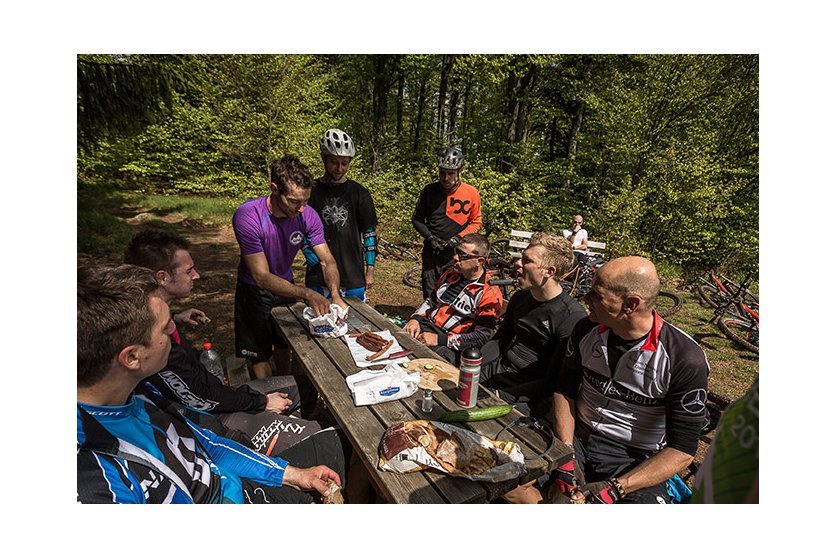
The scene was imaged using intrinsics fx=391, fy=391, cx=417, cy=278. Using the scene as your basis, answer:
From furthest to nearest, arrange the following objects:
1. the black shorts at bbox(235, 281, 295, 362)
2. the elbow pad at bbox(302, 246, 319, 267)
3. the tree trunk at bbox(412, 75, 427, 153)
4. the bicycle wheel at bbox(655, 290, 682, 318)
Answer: the tree trunk at bbox(412, 75, 427, 153) < the bicycle wheel at bbox(655, 290, 682, 318) < the elbow pad at bbox(302, 246, 319, 267) < the black shorts at bbox(235, 281, 295, 362)

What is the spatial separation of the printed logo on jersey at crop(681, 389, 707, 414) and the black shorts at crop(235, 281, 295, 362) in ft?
10.5

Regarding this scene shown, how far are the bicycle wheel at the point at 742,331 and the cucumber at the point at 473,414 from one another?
642 centimetres

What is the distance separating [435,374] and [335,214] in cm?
253

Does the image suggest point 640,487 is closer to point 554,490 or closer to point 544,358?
point 554,490

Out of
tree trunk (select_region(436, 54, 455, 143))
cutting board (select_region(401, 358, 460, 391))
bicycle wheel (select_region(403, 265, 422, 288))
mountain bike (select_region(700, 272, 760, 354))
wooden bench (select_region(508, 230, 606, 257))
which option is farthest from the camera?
tree trunk (select_region(436, 54, 455, 143))

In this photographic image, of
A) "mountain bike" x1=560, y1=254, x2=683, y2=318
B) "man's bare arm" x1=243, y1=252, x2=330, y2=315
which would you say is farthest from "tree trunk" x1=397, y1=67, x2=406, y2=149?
"man's bare arm" x1=243, y1=252, x2=330, y2=315

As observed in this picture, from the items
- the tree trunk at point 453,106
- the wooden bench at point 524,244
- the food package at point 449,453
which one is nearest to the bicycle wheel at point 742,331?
the wooden bench at point 524,244

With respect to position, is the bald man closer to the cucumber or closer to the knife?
the cucumber

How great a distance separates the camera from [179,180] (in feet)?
49.4

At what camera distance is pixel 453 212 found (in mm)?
5867

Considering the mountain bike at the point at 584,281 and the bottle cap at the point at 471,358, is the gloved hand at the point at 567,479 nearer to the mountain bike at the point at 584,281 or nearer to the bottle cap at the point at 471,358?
the bottle cap at the point at 471,358

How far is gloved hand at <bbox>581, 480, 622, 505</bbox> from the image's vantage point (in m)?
2.13

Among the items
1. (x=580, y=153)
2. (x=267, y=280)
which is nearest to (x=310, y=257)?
(x=267, y=280)

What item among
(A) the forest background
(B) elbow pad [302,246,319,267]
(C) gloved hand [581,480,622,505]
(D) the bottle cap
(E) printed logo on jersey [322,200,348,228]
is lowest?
(C) gloved hand [581,480,622,505]
